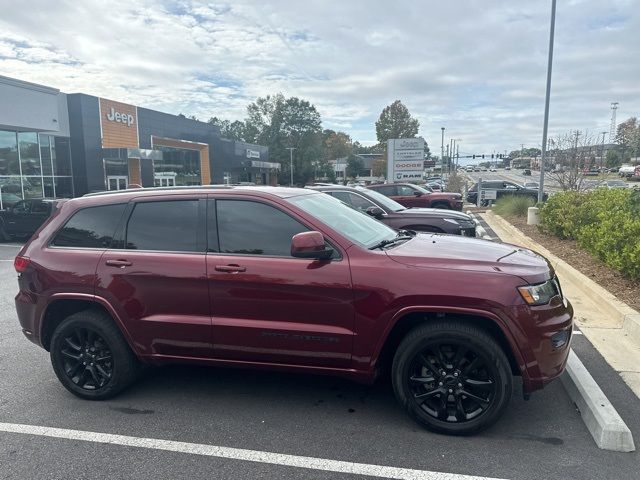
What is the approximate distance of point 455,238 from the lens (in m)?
4.38

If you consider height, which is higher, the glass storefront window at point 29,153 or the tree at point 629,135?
the tree at point 629,135

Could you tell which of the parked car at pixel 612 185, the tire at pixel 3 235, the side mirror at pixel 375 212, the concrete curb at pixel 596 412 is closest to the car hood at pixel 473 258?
the concrete curb at pixel 596 412

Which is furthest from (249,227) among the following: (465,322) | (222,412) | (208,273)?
(465,322)

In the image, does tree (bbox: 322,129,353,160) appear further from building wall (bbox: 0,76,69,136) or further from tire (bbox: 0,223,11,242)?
tire (bbox: 0,223,11,242)

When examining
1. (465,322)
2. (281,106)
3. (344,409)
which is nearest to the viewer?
(465,322)

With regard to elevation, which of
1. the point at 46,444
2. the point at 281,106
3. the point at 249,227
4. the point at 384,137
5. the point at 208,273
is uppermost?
the point at 281,106

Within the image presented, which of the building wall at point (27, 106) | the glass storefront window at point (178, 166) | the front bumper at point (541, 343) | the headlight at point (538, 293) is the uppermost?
the building wall at point (27, 106)

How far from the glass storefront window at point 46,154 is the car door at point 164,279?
26.1 m

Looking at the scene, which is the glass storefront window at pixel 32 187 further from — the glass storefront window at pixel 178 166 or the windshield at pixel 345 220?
the windshield at pixel 345 220

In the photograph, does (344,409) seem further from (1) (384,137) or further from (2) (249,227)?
(1) (384,137)

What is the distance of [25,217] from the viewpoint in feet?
51.6

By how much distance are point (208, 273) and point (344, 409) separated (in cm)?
152

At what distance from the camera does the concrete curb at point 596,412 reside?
322 centimetres

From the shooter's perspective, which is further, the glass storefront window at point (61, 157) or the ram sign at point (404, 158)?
the ram sign at point (404, 158)
